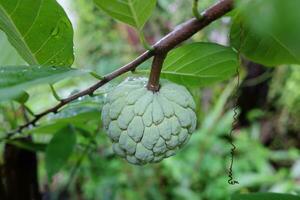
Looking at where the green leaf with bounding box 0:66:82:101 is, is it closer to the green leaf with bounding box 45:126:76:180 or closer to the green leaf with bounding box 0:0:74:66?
the green leaf with bounding box 0:0:74:66

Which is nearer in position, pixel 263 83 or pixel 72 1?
pixel 263 83

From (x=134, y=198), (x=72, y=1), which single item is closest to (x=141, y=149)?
(x=134, y=198)

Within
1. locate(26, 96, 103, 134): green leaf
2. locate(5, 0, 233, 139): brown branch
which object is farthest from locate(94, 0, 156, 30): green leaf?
locate(26, 96, 103, 134): green leaf

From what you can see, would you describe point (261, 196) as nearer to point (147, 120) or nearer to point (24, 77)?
point (147, 120)

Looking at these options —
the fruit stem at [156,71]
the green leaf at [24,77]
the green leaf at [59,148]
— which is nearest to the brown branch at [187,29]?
the fruit stem at [156,71]

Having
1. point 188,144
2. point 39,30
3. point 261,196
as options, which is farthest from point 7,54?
point 188,144

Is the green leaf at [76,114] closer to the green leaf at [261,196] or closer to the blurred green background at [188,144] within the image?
the blurred green background at [188,144]

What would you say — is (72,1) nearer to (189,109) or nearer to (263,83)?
(263,83)
